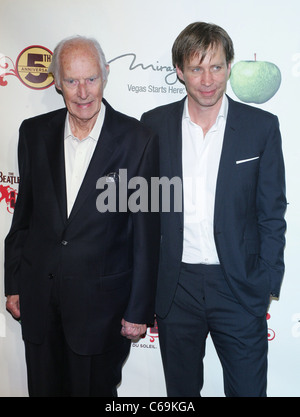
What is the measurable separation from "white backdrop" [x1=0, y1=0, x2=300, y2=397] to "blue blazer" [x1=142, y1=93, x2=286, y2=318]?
37 cm

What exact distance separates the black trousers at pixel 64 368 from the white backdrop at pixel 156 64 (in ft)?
1.92

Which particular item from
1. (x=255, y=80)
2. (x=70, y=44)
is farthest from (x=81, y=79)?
(x=255, y=80)

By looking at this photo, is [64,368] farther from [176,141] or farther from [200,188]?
[176,141]

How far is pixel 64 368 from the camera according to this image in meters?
2.28

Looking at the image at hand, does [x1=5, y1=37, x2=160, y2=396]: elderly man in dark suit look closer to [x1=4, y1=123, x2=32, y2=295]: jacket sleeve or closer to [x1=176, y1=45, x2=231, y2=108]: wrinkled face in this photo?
[x1=4, y1=123, x2=32, y2=295]: jacket sleeve

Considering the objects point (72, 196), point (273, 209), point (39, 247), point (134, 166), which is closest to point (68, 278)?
point (39, 247)

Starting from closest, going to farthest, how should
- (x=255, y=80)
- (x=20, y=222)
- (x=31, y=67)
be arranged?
1. (x=20, y=222)
2. (x=255, y=80)
3. (x=31, y=67)

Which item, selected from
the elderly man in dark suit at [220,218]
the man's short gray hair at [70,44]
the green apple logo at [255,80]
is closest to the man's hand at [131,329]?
the elderly man in dark suit at [220,218]

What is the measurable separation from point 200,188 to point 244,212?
0.22 metres

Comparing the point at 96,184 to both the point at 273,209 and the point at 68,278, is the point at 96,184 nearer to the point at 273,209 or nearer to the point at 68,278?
the point at 68,278

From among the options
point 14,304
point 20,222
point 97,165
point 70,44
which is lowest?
point 14,304

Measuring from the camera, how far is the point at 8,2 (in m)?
2.58

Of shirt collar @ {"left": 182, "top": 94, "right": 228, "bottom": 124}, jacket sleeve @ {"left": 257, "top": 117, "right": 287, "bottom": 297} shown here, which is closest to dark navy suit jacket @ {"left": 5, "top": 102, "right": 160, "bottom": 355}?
shirt collar @ {"left": 182, "top": 94, "right": 228, "bottom": 124}

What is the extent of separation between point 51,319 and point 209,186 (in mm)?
912
